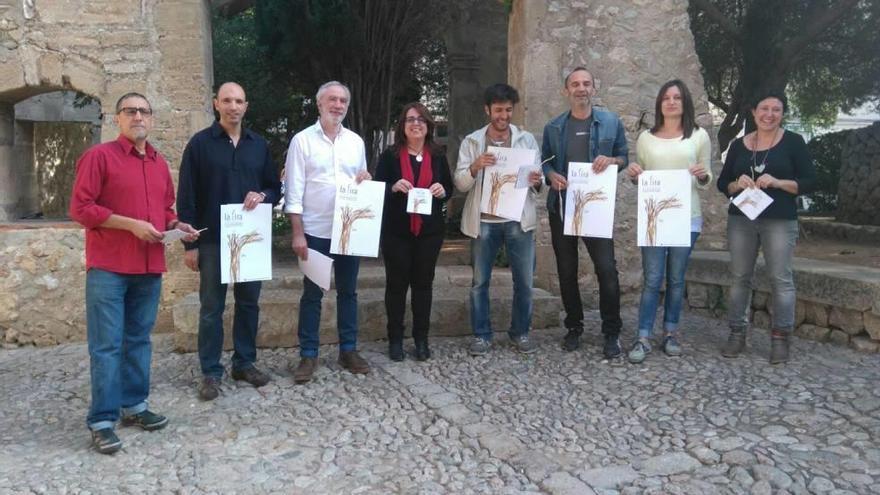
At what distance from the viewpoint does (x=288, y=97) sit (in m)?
10.4

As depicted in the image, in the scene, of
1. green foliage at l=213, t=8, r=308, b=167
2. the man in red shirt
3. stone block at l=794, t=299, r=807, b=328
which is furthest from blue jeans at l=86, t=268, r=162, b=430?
green foliage at l=213, t=8, r=308, b=167

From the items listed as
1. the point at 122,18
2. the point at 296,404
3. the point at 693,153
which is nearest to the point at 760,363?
the point at 693,153

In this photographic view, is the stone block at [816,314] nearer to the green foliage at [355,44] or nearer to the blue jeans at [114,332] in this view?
the blue jeans at [114,332]

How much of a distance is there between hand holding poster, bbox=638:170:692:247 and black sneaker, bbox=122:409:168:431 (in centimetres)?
303

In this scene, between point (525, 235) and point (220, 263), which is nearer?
point (220, 263)

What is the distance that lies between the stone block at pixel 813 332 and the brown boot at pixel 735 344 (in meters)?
0.84

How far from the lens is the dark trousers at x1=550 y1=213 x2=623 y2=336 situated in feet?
15.4

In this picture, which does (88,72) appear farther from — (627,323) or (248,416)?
(627,323)

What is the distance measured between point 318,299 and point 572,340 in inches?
71.8

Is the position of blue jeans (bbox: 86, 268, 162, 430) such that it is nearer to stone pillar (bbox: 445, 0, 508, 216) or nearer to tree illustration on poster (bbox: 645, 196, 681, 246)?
tree illustration on poster (bbox: 645, 196, 681, 246)

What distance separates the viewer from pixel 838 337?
5031 millimetres

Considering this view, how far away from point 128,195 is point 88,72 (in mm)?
2358

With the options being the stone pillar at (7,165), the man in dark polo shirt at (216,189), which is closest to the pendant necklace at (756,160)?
Answer: the man in dark polo shirt at (216,189)

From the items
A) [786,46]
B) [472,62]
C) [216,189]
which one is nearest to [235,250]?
[216,189]
